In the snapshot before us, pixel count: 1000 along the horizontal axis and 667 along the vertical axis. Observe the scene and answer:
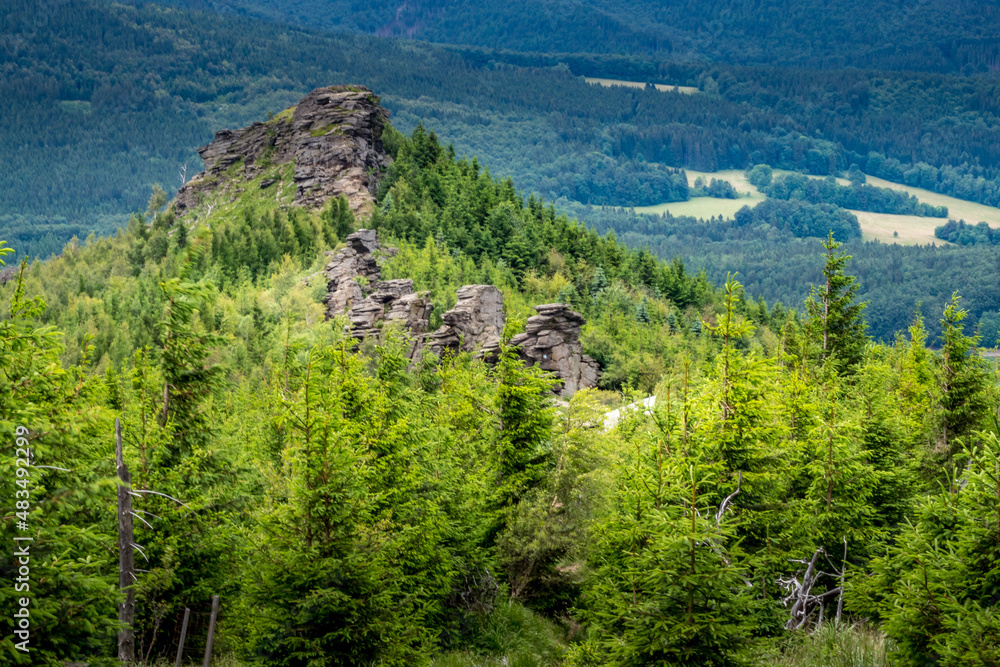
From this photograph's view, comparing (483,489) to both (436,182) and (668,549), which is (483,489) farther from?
(436,182)

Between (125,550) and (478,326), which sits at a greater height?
(125,550)

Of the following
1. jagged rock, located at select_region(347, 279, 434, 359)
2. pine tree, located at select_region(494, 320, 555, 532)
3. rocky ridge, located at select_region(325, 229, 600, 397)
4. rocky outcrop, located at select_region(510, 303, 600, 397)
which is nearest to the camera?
pine tree, located at select_region(494, 320, 555, 532)

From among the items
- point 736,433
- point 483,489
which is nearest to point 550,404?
point 483,489

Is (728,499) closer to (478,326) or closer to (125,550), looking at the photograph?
(125,550)

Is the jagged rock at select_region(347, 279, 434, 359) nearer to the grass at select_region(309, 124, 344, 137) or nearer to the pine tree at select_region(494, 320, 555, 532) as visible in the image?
the pine tree at select_region(494, 320, 555, 532)

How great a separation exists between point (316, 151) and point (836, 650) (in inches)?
4211

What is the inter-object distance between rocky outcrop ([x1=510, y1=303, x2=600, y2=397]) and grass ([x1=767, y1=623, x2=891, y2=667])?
4999 centimetres

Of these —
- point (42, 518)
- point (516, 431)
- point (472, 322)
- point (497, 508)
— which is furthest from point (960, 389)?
point (472, 322)

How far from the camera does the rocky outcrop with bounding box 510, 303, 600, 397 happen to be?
233 ft

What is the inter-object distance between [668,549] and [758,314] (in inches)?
3813

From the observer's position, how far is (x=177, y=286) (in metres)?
19.8

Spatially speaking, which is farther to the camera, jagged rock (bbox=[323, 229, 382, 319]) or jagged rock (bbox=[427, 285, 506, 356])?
jagged rock (bbox=[323, 229, 382, 319])

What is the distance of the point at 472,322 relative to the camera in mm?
71438

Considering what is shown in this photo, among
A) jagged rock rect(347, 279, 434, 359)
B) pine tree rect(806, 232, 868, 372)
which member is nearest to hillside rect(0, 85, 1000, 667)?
pine tree rect(806, 232, 868, 372)
